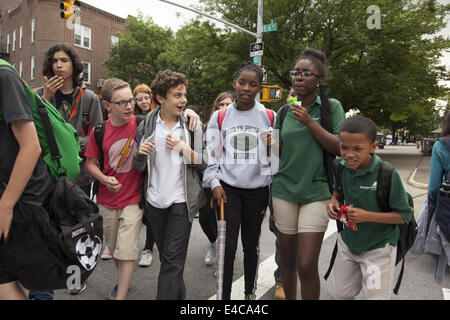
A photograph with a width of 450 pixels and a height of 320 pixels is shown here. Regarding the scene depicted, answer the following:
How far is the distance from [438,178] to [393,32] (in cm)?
1603

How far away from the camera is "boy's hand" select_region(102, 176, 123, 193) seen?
9.38 feet

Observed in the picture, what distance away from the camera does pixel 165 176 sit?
2.72 meters

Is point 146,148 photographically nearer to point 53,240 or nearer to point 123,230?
point 123,230

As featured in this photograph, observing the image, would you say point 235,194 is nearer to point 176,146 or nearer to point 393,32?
point 176,146

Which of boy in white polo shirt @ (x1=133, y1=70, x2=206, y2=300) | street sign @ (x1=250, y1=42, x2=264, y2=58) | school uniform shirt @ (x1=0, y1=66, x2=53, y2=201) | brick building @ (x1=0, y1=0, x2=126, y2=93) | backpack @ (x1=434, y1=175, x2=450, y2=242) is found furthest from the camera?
brick building @ (x1=0, y1=0, x2=126, y2=93)

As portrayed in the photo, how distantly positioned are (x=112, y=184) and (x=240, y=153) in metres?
1.09

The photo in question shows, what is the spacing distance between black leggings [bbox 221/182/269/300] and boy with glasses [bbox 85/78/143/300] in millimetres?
818

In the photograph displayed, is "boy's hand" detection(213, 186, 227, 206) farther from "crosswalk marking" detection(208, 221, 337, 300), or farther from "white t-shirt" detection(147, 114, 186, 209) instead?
"crosswalk marking" detection(208, 221, 337, 300)

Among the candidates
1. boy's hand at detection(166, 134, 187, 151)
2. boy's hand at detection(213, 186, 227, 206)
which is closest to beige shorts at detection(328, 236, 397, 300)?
boy's hand at detection(213, 186, 227, 206)

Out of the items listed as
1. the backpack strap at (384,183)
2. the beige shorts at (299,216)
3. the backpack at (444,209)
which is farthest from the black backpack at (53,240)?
the backpack at (444,209)

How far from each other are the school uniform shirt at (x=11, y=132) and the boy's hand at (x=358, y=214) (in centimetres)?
184

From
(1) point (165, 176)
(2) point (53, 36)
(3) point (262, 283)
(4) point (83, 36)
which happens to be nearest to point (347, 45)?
(3) point (262, 283)

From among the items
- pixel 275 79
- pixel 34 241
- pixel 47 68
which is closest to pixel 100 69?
pixel 275 79
